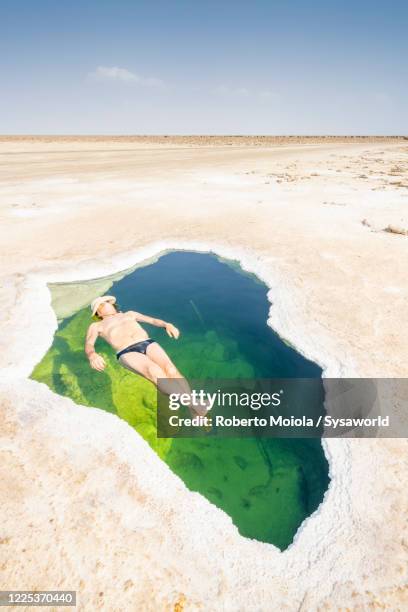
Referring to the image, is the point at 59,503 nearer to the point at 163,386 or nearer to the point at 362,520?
the point at 163,386

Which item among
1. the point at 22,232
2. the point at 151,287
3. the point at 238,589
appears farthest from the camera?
the point at 22,232

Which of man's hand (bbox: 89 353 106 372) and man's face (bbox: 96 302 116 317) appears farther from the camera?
man's face (bbox: 96 302 116 317)

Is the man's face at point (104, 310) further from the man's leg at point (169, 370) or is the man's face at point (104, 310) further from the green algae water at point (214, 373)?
the man's leg at point (169, 370)

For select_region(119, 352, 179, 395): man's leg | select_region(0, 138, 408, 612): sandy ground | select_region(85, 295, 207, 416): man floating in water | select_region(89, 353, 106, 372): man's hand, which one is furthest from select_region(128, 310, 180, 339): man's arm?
select_region(0, 138, 408, 612): sandy ground

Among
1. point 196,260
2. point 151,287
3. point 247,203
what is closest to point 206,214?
point 247,203

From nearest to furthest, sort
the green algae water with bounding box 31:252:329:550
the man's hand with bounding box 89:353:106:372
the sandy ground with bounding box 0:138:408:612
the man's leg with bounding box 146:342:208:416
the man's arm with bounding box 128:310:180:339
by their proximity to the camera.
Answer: the sandy ground with bounding box 0:138:408:612 < the green algae water with bounding box 31:252:329:550 < the man's leg with bounding box 146:342:208:416 < the man's hand with bounding box 89:353:106:372 < the man's arm with bounding box 128:310:180:339

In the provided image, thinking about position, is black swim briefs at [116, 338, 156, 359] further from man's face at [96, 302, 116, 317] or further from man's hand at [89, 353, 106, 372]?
man's face at [96, 302, 116, 317]

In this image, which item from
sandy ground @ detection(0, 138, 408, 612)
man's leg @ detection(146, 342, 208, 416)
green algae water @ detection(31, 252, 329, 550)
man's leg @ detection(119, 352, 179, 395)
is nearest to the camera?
sandy ground @ detection(0, 138, 408, 612)
